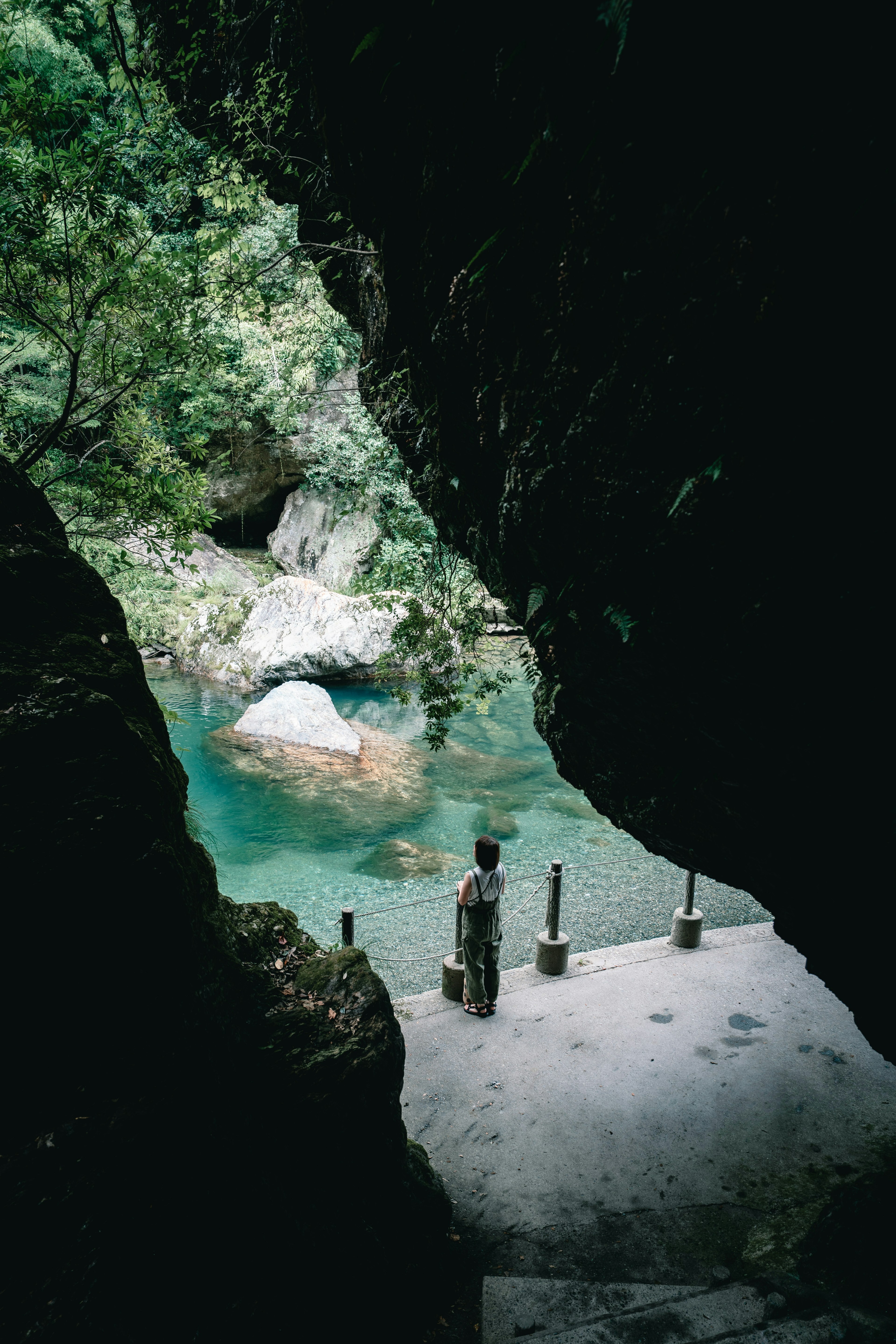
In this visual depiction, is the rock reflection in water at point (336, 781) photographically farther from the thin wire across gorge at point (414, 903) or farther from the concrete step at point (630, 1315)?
the concrete step at point (630, 1315)

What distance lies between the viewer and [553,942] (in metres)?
7.90

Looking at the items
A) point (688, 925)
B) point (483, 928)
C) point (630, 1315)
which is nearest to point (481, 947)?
point (483, 928)

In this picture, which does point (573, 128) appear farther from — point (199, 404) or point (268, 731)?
point (268, 731)

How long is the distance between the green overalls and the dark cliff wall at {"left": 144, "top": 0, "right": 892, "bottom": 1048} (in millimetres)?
2326

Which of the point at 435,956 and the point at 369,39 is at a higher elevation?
the point at 369,39

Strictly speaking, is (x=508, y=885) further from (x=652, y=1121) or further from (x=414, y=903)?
(x=652, y=1121)

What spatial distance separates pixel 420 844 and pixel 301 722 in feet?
17.6

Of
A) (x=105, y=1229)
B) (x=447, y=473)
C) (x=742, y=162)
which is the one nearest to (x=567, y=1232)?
(x=105, y=1229)

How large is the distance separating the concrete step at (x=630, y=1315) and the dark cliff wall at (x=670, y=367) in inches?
61.6

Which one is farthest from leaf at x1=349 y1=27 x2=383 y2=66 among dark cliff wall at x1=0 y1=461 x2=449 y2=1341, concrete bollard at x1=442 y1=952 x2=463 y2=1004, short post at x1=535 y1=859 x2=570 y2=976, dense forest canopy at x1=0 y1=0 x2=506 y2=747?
concrete bollard at x1=442 y1=952 x2=463 y2=1004

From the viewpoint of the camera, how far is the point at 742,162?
7.91 feet

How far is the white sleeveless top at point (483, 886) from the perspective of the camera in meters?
6.73

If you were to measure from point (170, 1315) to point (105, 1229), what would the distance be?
54 centimetres

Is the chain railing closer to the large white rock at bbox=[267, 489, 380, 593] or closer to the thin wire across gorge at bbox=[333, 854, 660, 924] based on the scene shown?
the thin wire across gorge at bbox=[333, 854, 660, 924]
